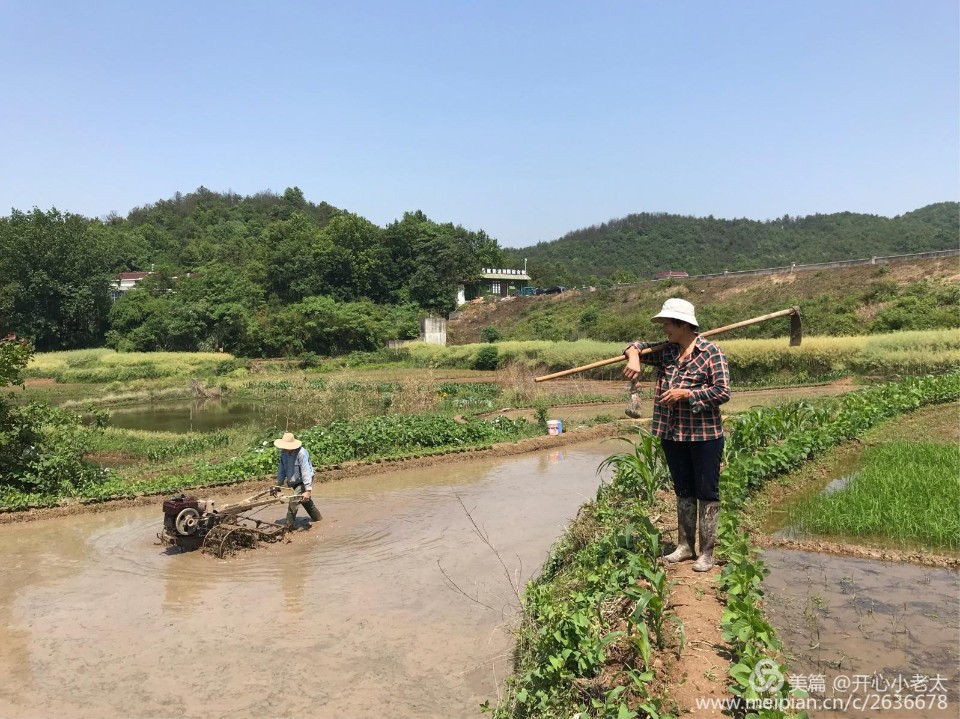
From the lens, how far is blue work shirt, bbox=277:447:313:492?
905cm

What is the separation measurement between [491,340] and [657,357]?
45.0m

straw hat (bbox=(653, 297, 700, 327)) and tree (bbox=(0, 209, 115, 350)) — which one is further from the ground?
tree (bbox=(0, 209, 115, 350))

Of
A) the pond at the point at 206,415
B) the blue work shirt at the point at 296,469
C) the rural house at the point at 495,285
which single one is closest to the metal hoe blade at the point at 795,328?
the blue work shirt at the point at 296,469

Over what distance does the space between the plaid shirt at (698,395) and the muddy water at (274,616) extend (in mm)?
2354

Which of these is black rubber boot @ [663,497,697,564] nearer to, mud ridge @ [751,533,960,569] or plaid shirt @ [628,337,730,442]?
plaid shirt @ [628,337,730,442]

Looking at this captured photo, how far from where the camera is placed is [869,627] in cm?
481

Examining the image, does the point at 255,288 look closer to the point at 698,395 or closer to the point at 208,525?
the point at 208,525

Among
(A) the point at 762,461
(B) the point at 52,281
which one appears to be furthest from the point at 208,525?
(B) the point at 52,281

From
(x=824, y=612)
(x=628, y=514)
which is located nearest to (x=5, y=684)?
(x=628, y=514)

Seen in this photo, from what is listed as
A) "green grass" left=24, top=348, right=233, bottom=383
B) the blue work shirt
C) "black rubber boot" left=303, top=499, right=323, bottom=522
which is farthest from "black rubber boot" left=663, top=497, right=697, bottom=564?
"green grass" left=24, top=348, right=233, bottom=383

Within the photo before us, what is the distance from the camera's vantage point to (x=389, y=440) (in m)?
14.9

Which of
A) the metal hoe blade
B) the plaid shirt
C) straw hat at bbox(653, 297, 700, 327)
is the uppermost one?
straw hat at bbox(653, 297, 700, 327)

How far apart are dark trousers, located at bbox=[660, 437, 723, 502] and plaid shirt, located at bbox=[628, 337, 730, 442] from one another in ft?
0.34

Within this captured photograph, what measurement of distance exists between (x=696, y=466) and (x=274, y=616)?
A: 4.25 metres
